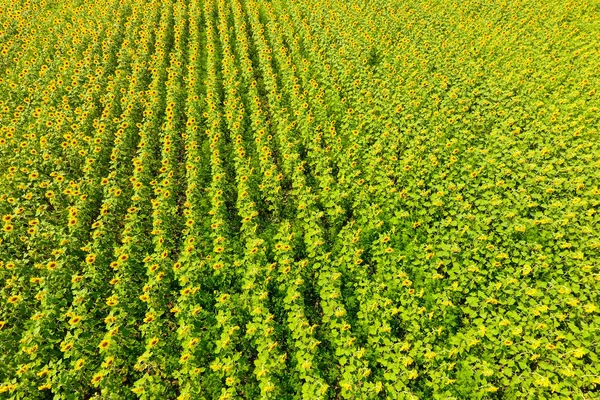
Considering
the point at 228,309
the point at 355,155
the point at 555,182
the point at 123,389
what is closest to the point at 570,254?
the point at 555,182

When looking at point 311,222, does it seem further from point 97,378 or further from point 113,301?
point 97,378

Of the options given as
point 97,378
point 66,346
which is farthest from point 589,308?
point 66,346

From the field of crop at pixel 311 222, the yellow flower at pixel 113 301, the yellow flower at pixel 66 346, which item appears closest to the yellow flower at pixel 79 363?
the field of crop at pixel 311 222

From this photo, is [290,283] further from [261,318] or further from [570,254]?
[570,254]

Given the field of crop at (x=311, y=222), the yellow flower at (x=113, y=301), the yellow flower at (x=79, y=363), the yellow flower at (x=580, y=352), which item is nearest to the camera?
the yellow flower at (x=580, y=352)

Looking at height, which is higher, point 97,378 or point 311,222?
point 311,222

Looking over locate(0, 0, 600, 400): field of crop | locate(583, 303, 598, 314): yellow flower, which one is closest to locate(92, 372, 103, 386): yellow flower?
locate(0, 0, 600, 400): field of crop

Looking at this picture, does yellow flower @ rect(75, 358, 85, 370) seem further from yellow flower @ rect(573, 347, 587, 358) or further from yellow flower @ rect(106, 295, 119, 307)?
yellow flower @ rect(573, 347, 587, 358)

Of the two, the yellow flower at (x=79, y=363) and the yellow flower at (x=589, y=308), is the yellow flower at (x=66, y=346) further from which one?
the yellow flower at (x=589, y=308)

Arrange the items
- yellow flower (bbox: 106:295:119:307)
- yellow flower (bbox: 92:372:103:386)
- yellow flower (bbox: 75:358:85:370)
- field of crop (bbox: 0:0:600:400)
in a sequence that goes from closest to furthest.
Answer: yellow flower (bbox: 92:372:103:386) → yellow flower (bbox: 75:358:85:370) → field of crop (bbox: 0:0:600:400) → yellow flower (bbox: 106:295:119:307)
